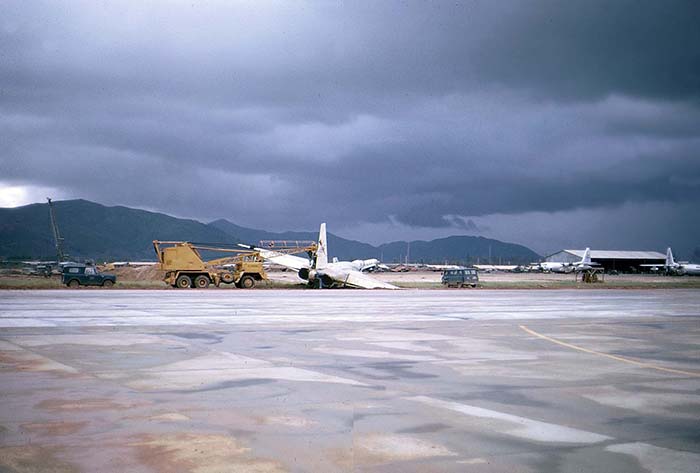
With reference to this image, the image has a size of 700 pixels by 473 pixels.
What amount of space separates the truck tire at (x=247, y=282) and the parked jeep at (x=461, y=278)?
1775 cm

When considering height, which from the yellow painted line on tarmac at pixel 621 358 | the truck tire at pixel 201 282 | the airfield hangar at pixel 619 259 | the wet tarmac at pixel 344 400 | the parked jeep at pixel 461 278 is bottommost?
the wet tarmac at pixel 344 400

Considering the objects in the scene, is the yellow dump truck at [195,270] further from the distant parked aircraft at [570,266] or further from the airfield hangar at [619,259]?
the airfield hangar at [619,259]

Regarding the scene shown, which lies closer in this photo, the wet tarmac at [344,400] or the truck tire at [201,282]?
the wet tarmac at [344,400]

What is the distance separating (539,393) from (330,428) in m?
3.70

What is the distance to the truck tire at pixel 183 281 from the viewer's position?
167 feet

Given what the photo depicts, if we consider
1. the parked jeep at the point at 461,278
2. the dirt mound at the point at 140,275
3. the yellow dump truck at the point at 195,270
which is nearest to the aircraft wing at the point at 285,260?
the yellow dump truck at the point at 195,270

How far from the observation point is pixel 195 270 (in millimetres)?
51094

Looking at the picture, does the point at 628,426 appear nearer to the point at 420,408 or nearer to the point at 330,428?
the point at 420,408

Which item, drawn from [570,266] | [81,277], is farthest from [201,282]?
[570,266]

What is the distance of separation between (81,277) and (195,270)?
343 inches

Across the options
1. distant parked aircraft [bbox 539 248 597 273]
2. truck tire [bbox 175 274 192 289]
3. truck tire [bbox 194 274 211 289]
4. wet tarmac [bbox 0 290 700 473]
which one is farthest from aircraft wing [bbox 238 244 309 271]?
distant parked aircraft [bbox 539 248 597 273]

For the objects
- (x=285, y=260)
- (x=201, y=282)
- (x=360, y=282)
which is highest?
(x=285, y=260)

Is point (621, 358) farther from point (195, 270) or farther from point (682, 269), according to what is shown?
point (682, 269)

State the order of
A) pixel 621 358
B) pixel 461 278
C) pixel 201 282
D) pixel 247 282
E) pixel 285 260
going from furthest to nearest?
pixel 285 260, pixel 461 278, pixel 247 282, pixel 201 282, pixel 621 358
